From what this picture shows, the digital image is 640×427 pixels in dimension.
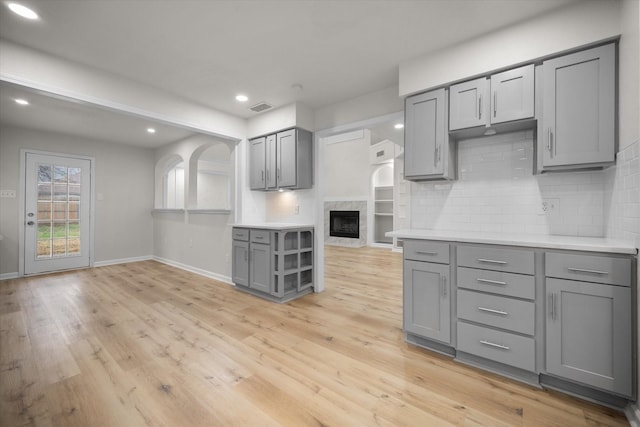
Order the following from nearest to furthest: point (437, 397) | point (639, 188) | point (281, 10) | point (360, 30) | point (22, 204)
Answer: point (639, 188), point (437, 397), point (281, 10), point (360, 30), point (22, 204)

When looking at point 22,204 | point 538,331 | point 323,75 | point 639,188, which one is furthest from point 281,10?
point 22,204

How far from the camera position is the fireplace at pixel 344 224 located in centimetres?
832

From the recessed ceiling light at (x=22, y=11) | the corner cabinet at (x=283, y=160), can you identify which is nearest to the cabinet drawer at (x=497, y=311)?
the corner cabinet at (x=283, y=160)

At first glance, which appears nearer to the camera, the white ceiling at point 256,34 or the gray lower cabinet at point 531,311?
the gray lower cabinet at point 531,311

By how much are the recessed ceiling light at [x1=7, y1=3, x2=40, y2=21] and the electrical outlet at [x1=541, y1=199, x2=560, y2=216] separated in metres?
4.13

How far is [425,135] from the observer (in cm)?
247

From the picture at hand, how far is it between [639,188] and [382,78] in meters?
2.23

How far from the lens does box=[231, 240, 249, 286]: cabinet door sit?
3.74 m

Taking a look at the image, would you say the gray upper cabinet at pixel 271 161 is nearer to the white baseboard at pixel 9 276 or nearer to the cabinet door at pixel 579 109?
the cabinet door at pixel 579 109

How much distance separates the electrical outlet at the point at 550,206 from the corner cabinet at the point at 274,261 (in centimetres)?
253

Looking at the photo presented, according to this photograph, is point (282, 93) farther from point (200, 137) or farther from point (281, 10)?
point (200, 137)

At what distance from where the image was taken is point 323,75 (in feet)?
9.46

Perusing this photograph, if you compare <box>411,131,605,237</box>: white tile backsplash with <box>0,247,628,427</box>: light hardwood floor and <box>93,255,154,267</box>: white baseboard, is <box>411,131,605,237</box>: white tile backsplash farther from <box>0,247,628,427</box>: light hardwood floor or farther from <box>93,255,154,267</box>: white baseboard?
<box>93,255,154,267</box>: white baseboard

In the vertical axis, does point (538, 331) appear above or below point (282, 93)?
below
